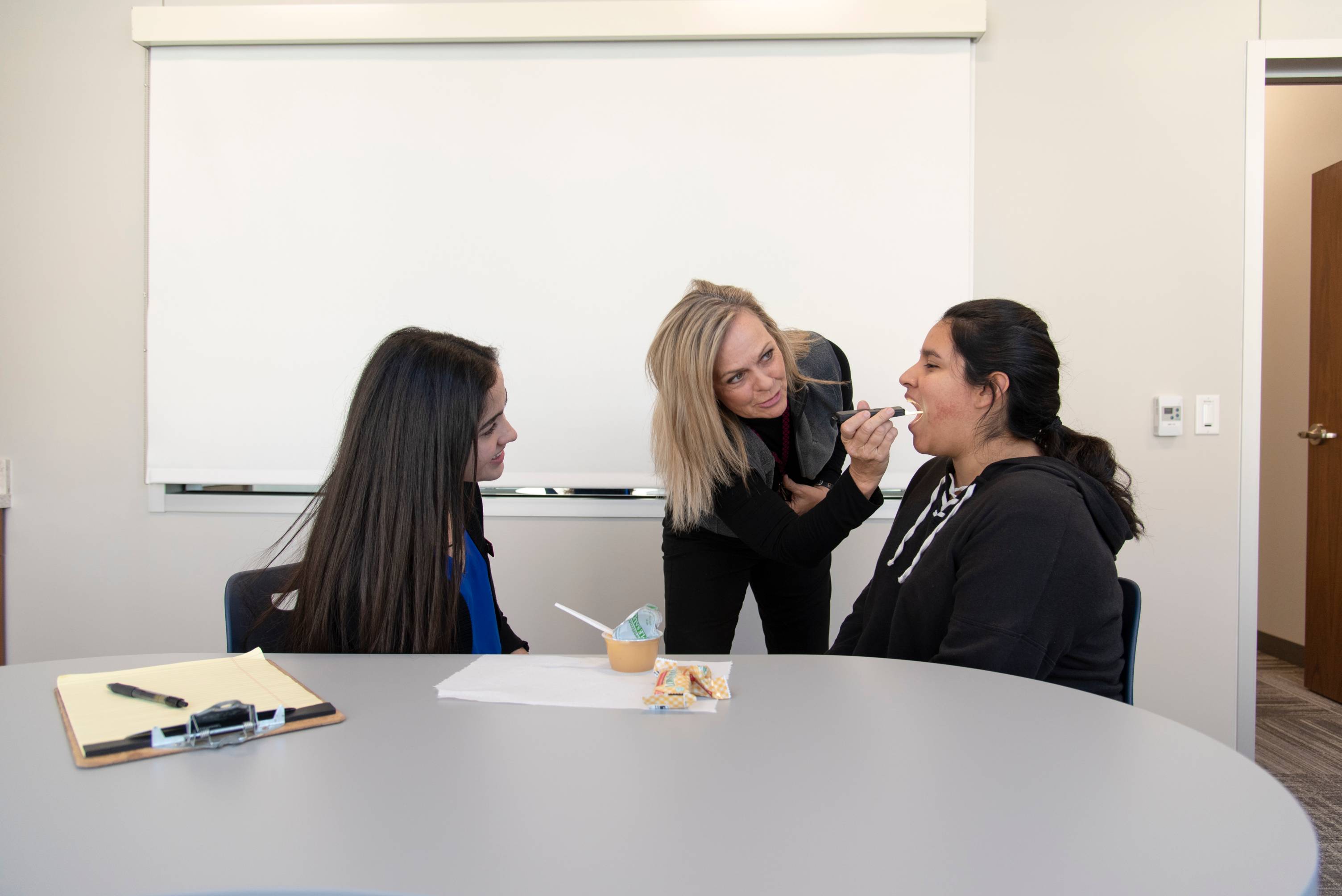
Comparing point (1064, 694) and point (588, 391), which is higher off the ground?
point (588, 391)

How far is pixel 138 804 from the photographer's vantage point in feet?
2.49

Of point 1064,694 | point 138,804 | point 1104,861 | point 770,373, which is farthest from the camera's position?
point 770,373

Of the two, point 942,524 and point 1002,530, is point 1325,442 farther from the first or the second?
point 1002,530

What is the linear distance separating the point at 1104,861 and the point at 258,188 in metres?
2.78

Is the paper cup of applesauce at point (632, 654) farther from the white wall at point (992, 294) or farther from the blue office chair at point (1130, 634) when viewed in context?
the white wall at point (992, 294)

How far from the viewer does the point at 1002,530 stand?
48.6 inches

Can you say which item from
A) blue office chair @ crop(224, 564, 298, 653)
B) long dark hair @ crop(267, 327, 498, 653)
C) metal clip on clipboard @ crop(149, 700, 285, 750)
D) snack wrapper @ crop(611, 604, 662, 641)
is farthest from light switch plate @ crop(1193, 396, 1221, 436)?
metal clip on clipboard @ crop(149, 700, 285, 750)

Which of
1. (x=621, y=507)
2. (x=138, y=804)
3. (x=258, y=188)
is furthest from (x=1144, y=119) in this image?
(x=138, y=804)

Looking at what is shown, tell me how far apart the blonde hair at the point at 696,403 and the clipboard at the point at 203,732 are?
3.36ft

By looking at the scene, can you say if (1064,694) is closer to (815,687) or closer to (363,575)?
(815,687)

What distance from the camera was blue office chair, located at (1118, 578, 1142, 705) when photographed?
1282mm

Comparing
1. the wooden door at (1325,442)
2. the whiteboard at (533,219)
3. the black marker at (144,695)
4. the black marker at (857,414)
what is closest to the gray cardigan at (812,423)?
the black marker at (857,414)

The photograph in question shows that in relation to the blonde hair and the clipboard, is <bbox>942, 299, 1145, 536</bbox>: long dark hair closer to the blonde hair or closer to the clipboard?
the blonde hair

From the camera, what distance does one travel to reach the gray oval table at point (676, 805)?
25.1 inches
